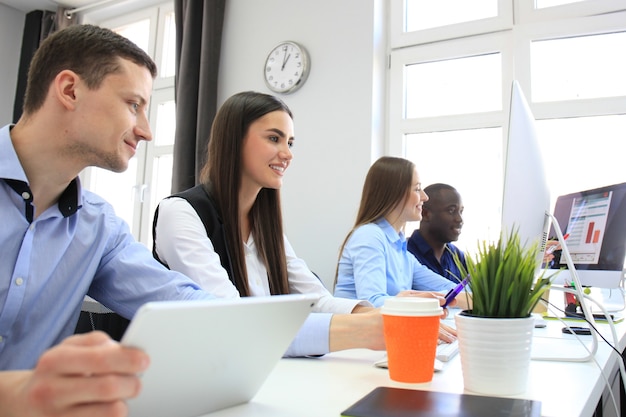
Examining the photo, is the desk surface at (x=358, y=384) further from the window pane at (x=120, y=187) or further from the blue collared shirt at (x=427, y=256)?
the window pane at (x=120, y=187)

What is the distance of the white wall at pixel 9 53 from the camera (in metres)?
4.45

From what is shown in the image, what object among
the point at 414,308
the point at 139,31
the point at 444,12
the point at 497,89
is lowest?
the point at 414,308

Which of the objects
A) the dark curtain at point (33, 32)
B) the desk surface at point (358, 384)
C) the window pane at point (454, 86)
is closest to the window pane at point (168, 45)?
the dark curtain at point (33, 32)

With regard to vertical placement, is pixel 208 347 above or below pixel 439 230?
below

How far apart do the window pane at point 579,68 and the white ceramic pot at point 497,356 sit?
2439 millimetres

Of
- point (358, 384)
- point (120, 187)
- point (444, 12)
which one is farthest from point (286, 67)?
point (358, 384)

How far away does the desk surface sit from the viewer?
0.59m

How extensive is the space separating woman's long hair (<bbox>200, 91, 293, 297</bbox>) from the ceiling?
3.50 metres

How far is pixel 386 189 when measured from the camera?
7.23 feet

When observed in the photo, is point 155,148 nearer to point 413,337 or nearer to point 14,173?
point 14,173

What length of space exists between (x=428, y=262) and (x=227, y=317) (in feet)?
7.34

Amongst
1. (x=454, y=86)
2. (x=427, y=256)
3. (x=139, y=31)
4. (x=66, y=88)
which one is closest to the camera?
(x=66, y=88)

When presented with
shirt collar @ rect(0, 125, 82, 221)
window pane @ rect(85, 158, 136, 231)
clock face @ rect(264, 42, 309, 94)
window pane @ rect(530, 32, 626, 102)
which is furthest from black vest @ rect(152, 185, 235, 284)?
window pane @ rect(85, 158, 136, 231)

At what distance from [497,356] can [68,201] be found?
31.5 inches
